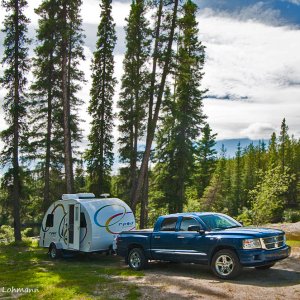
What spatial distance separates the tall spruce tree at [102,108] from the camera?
35.1 m

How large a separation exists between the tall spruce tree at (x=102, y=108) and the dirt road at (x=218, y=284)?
866 inches

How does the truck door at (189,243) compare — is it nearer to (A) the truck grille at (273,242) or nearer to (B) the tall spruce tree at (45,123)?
(A) the truck grille at (273,242)

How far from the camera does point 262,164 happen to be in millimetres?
96438

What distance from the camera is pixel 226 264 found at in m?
11.5

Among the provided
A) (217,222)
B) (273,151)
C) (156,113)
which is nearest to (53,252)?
(217,222)

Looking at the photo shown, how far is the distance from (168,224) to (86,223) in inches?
196

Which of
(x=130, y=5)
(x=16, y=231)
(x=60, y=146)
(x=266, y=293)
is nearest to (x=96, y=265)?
(x=266, y=293)

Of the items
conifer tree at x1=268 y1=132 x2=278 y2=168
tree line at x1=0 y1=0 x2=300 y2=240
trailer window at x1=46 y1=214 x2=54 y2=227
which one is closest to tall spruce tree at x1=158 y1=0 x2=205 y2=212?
tree line at x1=0 y1=0 x2=300 y2=240

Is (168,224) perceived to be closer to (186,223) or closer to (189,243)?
(186,223)

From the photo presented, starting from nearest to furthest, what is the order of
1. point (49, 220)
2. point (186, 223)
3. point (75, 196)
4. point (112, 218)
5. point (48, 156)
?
point (186, 223) → point (112, 218) → point (75, 196) → point (49, 220) → point (48, 156)

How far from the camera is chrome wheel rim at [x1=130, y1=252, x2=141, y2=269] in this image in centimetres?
1411

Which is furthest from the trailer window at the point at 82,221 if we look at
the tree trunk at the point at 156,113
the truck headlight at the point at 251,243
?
the truck headlight at the point at 251,243

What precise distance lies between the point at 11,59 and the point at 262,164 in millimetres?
78757

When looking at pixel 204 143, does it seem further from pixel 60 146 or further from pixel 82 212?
pixel 82 212
